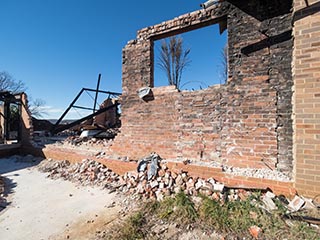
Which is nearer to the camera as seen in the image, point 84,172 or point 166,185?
point 166,185

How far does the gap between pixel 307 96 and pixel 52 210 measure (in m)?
4.62

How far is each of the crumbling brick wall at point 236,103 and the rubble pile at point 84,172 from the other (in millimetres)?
998

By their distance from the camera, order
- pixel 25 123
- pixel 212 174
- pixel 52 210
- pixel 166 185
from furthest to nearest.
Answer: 1. pixel 25 123
2. pixel 166 185
3. pixel 212 174
4. pixel 52 210

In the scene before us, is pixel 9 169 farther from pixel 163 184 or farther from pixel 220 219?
pixel 220 219

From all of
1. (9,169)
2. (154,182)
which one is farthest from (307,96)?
(9,169)

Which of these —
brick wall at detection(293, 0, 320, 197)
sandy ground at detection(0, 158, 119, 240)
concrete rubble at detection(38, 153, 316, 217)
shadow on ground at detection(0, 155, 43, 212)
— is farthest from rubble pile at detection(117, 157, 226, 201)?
shadow on ground at detection(0, 155, 43, 212)

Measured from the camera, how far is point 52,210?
336 centimetres

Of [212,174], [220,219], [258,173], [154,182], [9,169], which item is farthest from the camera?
[9,169]

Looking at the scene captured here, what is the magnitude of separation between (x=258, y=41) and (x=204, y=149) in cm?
231

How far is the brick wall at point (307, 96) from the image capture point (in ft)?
8.63

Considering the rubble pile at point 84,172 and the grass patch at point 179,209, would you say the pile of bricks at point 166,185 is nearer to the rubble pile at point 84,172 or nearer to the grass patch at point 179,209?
the grass patch at point 179,209

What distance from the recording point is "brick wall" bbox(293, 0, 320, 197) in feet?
8.63

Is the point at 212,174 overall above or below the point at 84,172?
above

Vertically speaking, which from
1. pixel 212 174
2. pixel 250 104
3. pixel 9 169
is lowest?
pixel 9 169
